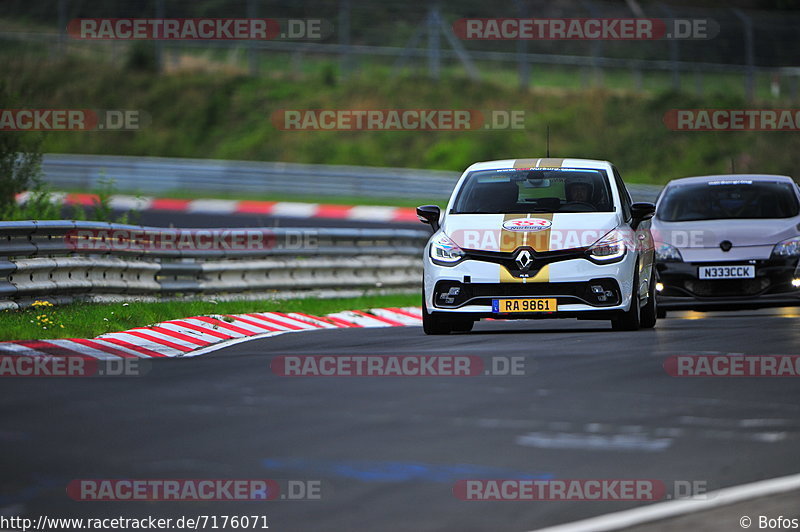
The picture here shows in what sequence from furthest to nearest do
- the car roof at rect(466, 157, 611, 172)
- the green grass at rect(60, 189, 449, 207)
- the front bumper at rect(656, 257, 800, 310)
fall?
the green grass at rect(60, 189, 449, 207) < the front bumper at rect(656, 257, 800, 310) < the car roof at rect(466, 157, 611, 172)

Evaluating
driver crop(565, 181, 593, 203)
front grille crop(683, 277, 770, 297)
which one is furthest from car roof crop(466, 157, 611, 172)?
front grille crop(683, 277, 770, 297)

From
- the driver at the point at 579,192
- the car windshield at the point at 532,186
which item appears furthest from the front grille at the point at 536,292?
the driver at the point at 579,192

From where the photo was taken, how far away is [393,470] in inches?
265

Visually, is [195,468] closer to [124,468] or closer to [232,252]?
[124,468]

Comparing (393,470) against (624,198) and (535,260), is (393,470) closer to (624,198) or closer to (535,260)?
(535,260)

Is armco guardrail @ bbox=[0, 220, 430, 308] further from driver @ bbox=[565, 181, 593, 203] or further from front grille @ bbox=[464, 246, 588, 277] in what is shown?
driver @ bbox=[565, 181, 593, 203]

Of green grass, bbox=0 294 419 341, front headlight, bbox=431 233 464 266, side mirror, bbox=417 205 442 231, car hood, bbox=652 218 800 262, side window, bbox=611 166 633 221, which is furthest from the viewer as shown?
car hood, bbox=652 218 800 262

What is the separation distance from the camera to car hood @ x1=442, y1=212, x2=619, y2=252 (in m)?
13.0

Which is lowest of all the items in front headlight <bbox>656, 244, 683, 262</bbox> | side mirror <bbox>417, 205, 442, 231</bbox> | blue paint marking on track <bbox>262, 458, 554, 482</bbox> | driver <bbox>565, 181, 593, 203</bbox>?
blue paint marking on track <bbox>262, 458, 554, 482</bbox>

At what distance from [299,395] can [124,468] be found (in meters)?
2.36

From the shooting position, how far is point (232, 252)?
675 inches

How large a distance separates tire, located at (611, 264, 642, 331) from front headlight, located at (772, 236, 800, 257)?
275 cm

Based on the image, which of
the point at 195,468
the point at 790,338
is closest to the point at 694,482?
the point at 195,468

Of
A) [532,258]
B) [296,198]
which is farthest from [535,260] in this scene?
[296,198]
